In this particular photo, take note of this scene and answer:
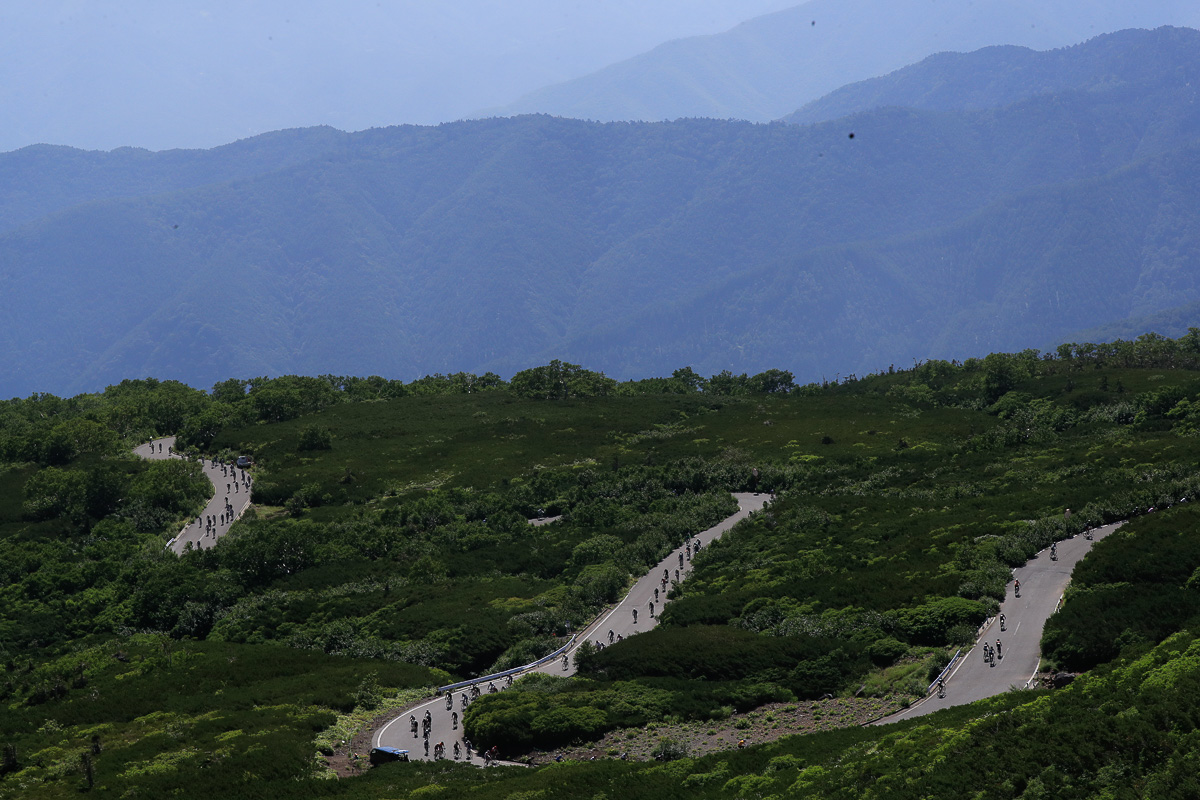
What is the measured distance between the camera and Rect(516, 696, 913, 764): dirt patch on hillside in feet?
160

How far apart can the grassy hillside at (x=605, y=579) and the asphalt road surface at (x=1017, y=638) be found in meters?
1.40

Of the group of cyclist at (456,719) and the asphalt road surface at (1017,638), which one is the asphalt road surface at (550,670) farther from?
the asphalt road surface at (1017,638)

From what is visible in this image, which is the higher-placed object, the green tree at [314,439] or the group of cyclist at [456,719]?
the green tree at [314,439]

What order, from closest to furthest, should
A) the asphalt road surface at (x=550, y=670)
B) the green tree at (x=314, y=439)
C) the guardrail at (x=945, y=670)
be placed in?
the guardrail at (x=945, y=670)
the asphalt road surface at (x=550, y=670)
the green tree at (x=314, y=439)

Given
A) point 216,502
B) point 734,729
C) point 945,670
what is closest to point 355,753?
point 734,729

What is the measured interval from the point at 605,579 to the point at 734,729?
32.4m

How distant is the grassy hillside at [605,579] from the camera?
144ft

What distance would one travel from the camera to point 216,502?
410ft

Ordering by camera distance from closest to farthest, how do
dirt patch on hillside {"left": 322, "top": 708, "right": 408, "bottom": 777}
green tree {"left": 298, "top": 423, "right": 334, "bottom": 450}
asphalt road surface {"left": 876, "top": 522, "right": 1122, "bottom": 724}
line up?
asphalt road surface {"left": 876, "top": 522, "right": 1122, "bottom": 724}
dirt patch on hillside {"left": 322, "top": 708, "right": 408, "bottom": 777}
green tree {"left": 298, "top": 423, "right": 334, "bottom": 450}

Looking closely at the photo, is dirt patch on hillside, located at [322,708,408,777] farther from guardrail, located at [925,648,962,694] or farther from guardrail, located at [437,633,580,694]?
guardrail, located at [925,648,962,694]

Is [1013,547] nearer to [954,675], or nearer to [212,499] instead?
[954,675]

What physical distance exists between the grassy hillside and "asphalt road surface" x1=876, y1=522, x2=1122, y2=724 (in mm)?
1405

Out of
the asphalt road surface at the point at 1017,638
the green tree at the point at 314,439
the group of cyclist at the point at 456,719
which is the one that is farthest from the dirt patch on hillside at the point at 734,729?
the green tree at the point at 314,439

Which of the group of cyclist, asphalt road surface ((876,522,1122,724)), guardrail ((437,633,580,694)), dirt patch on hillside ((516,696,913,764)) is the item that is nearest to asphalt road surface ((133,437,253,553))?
guardrail ((437,633,580,694))
